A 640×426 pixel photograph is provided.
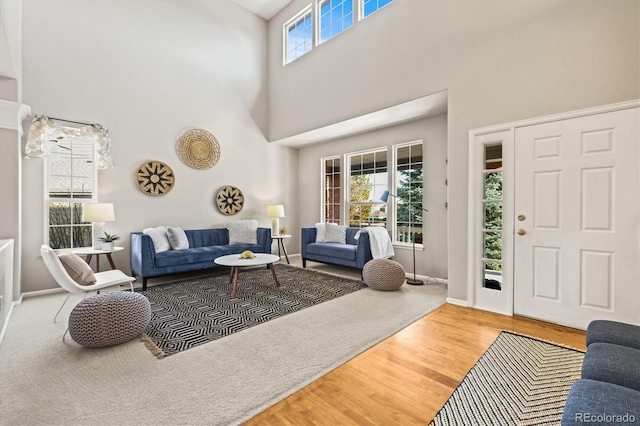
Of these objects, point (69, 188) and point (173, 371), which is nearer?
point (173, 371)

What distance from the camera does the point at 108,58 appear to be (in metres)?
4.61

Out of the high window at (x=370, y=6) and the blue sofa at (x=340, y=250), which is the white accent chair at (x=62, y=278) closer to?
the blue sofa at (x=340, y=250)

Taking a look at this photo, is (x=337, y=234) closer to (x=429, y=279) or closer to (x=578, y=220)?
(x=429, y=279)

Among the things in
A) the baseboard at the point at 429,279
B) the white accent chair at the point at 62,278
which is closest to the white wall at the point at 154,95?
the white accent chair at the point at 62,278

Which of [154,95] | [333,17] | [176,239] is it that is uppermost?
[333,17]

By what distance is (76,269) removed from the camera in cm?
289

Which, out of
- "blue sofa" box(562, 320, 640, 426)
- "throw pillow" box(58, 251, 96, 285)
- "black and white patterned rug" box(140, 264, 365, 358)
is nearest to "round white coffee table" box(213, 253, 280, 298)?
"black and white patterned rug" box(140, 264, 365, 358)

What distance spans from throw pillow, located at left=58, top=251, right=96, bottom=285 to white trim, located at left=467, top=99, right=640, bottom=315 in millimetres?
4057

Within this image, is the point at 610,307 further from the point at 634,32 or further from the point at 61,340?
the point at 61,340

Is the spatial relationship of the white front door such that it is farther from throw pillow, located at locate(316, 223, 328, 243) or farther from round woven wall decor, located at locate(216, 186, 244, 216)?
round woven wall decor, located at locate(216, 186, 244, 216)

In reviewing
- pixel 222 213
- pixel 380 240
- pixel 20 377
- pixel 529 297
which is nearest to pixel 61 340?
pixel 20 377

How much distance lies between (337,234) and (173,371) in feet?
12.8

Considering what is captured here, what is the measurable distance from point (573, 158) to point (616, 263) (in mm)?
1014

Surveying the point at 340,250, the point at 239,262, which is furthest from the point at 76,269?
the point at 340,250
